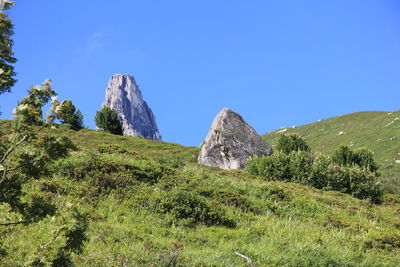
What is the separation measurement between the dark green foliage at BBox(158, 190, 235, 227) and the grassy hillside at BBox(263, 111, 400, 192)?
34484mm

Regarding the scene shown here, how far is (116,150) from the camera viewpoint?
1934 centimetres

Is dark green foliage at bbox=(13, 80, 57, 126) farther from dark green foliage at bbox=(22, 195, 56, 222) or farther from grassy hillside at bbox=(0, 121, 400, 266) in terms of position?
dark green foliage at bbox=(22, 195, 56, 222)

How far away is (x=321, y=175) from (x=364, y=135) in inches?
1747

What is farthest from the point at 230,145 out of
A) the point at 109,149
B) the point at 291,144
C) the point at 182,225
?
the point at 182,225

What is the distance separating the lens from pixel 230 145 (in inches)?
1389

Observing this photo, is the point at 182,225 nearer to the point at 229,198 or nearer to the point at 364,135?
the point at 229,198

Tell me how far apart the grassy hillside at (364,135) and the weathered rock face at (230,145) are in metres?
16.0

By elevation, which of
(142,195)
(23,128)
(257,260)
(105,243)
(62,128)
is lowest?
(257,260)

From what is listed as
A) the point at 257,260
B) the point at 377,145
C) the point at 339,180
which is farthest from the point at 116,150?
the point at 377,145

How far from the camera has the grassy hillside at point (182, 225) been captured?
7824 mm

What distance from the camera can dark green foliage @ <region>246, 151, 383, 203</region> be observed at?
26250 millimetres

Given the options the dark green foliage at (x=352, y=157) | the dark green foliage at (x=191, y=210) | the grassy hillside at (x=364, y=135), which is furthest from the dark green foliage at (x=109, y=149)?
the grassy hillside at (x=364, y=135)

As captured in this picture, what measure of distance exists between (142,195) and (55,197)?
2701 mm

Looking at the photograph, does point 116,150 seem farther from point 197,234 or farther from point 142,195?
point 197,234
